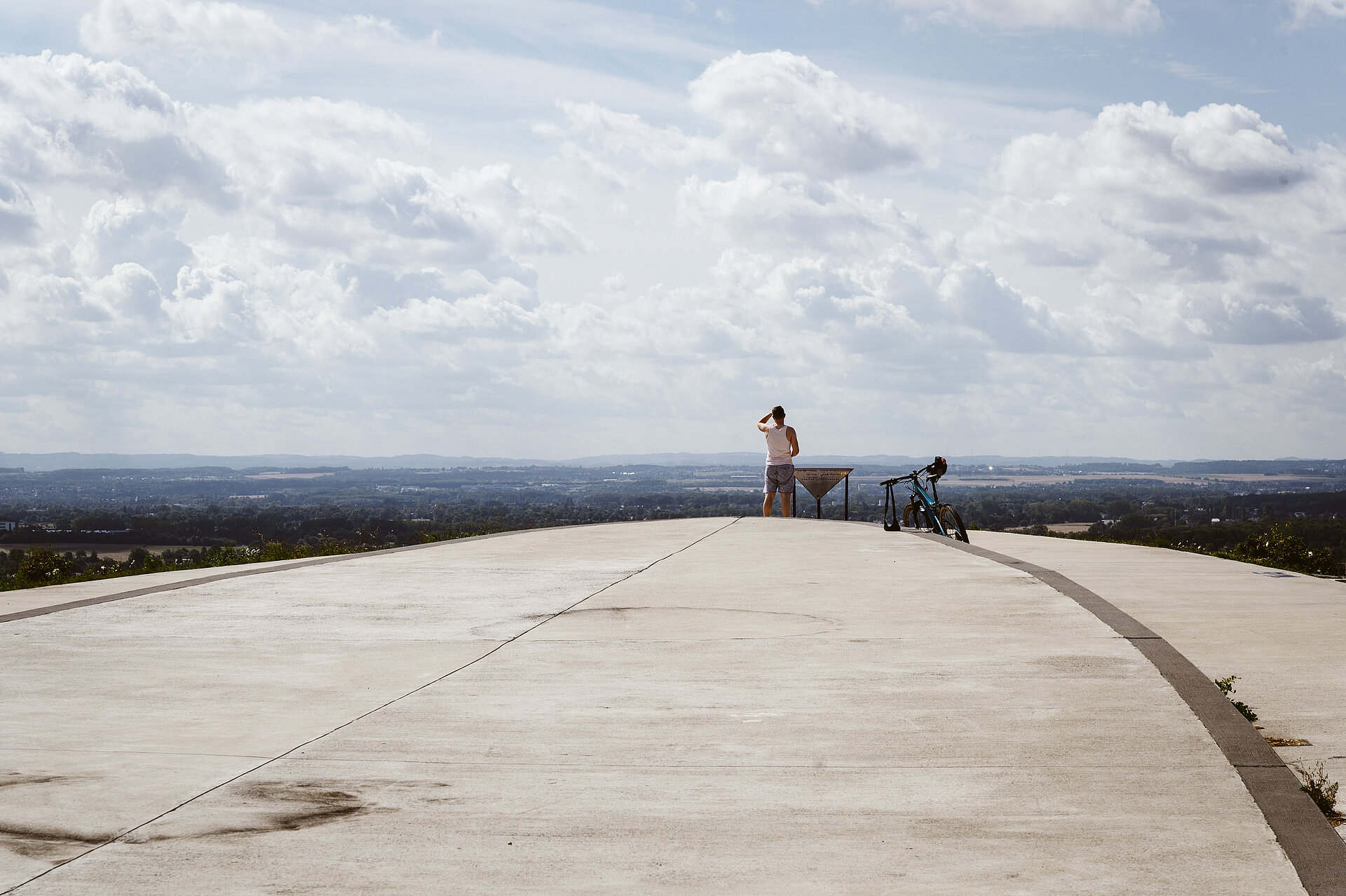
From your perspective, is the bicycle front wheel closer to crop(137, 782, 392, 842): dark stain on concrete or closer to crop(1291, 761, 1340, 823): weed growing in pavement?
crop(1291, 761, 1340, 823): weed growing in pavement

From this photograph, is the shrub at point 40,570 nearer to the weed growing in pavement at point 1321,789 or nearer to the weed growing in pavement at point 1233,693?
the weed growing in pavement at point 1233,693

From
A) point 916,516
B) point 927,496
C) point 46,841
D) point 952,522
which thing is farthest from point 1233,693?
point 916,516

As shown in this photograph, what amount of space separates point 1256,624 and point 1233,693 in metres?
2.72

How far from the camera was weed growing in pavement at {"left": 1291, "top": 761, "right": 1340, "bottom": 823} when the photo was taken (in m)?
4.65

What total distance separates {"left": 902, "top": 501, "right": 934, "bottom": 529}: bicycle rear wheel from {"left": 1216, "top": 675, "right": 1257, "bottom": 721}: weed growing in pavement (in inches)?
397

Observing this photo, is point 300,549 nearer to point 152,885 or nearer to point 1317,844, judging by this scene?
Answer: point 152,885

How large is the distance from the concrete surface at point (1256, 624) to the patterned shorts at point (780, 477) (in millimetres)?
5912

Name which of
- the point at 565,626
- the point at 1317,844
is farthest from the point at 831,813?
the point at 565,626

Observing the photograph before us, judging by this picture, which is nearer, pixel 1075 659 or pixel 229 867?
pixel 229 867

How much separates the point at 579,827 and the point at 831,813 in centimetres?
101

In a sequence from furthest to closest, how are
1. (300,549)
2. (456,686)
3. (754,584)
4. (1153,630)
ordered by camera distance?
(300,549), (754,584), (1153,630), (456,686)

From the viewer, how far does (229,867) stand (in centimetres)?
406

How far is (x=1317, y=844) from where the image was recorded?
13.8 feet

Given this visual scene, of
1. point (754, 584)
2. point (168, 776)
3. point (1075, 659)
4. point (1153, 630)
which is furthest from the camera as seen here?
point (754, 584)
